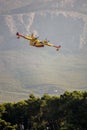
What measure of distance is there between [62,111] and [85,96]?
21.0 feet

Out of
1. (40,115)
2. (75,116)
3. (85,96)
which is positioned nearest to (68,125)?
(75,116)

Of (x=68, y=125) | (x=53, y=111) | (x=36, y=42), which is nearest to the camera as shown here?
(x=68, y=125)

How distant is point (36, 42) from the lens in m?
98.3

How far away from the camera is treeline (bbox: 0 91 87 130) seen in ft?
312

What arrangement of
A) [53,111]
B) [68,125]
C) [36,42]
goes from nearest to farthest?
[68,125], [36,42], [53,111]

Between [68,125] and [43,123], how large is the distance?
1586cm

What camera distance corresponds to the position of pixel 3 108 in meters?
110

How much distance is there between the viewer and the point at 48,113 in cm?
10650

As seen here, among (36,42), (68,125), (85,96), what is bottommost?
(68,125)

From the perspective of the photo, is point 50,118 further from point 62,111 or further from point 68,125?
point 68,125

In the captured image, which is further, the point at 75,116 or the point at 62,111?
the point at 62,111

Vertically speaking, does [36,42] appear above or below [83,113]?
above

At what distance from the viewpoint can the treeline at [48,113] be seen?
312ft

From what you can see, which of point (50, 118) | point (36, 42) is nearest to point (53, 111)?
point (50, 118)
